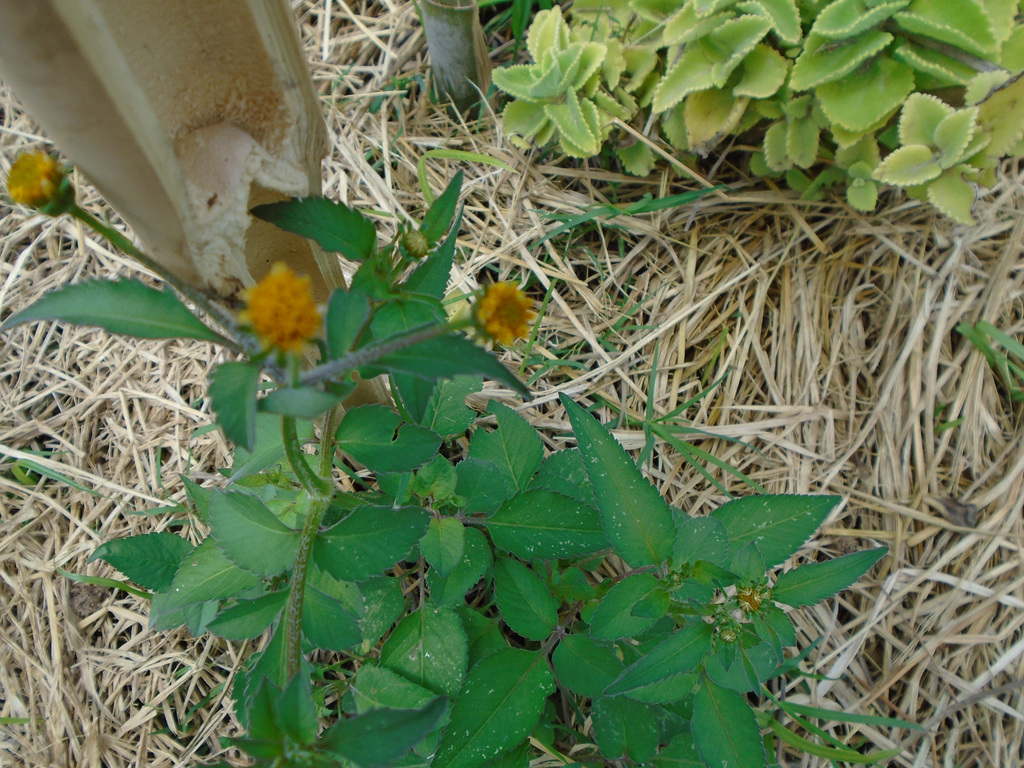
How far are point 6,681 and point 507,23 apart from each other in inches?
75.8

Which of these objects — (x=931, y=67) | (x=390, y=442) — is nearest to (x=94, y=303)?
(x=390, y=442)

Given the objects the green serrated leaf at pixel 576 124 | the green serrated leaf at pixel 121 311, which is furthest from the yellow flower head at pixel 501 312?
the green serrated leaf at pixel 576 124

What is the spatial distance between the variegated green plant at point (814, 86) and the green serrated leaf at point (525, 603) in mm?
924

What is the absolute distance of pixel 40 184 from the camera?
56cm

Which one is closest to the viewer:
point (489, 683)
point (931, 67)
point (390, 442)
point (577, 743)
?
point (390, 442)

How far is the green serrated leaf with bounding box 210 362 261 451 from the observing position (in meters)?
0.53

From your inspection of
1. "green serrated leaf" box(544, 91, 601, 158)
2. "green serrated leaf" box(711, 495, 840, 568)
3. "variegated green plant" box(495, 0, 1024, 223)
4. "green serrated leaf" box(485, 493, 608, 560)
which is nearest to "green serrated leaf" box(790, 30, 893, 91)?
"variegated green plant" box(495, 0, 1024, 223)

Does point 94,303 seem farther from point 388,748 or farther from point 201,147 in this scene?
point 388,748

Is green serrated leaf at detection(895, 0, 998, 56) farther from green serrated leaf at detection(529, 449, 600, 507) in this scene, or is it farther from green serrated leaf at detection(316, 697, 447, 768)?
green serrated leaf at detection(316, 697, 447, 768)

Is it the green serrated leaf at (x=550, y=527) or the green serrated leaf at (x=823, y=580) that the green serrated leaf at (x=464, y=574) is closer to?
the green serrated leaf at (x=550, y=527)

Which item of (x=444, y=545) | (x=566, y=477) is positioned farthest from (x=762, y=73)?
(x=444, y=545)

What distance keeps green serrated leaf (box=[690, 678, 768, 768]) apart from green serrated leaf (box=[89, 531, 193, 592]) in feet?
2.53

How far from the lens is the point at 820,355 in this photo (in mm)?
1460

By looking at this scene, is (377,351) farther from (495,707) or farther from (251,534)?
(495,707)
